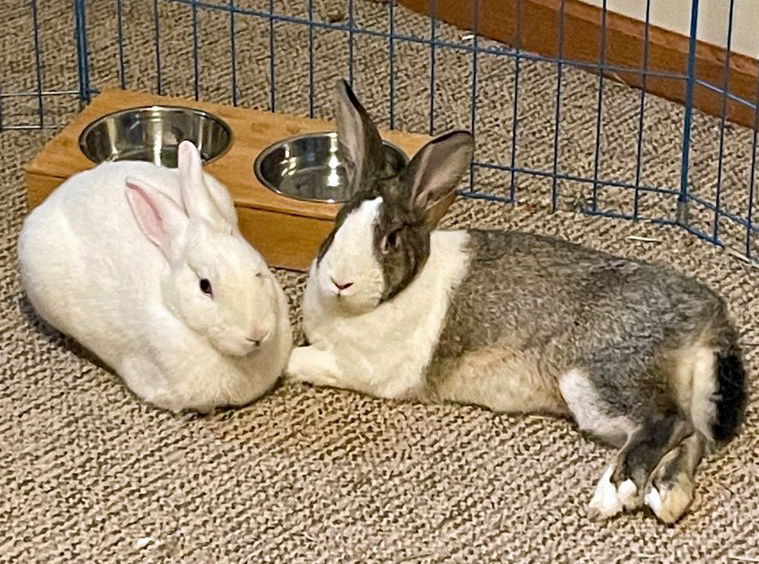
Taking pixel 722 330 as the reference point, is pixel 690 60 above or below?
above

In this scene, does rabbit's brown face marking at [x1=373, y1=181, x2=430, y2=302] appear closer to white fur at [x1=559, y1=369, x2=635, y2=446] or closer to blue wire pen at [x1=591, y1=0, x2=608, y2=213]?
white fur at [x1=559, y1=369, x2=635, y2=446]

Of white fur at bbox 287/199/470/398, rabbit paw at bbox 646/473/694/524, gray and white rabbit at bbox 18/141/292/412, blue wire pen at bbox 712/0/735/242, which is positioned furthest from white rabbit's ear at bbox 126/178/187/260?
blue wire pen at bbox 712/0/735/242

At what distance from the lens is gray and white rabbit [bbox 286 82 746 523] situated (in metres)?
1.83

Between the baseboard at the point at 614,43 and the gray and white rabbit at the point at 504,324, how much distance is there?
671 mm

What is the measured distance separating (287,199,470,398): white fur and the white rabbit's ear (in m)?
0.19

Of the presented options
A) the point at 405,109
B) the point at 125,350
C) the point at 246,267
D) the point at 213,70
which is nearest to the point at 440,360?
the point at 246,267

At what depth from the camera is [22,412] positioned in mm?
1913

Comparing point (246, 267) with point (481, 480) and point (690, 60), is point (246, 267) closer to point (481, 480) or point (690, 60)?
point (481, 480)

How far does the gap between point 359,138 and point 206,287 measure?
0.29m

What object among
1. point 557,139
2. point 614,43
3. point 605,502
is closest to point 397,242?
point 605,502

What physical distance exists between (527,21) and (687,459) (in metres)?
1.27

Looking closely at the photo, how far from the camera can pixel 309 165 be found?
7.57 feet

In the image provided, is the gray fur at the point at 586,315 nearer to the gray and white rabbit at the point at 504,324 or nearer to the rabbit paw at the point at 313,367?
the gray and white rabbit at the point at 504,324

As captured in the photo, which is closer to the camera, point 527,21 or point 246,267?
point 246,267
